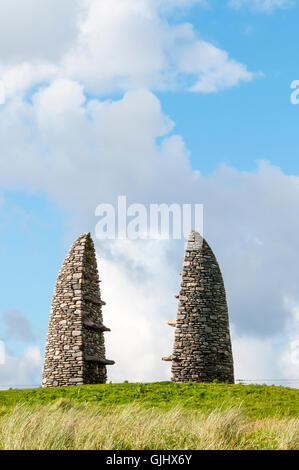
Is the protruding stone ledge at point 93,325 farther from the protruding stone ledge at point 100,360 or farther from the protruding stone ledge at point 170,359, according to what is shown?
the protruding stone ledge at point 170,359

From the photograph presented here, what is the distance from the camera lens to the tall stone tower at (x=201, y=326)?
27812 mm

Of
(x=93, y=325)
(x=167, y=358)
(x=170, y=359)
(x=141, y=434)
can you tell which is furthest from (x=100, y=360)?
(x=141, y=434)

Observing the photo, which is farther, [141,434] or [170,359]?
[170,359]

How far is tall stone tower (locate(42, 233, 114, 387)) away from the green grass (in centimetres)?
184

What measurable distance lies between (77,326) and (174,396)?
6.92 m

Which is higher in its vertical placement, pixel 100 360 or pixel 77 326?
pixel 77 326

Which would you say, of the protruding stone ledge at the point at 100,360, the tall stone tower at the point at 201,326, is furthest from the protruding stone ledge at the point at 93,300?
the tall stone tower at the point at 201,326

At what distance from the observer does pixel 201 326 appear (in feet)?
92.7

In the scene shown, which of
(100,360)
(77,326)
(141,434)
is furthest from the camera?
(100,360)

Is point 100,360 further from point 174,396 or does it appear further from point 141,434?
point 141,434

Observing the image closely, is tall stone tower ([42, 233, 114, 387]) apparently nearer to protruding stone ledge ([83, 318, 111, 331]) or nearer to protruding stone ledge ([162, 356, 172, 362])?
protruding stone ledge ([83, 318, 111, 331])

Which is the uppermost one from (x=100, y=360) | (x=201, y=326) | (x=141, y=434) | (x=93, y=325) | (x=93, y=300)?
(x=93, y=300)
